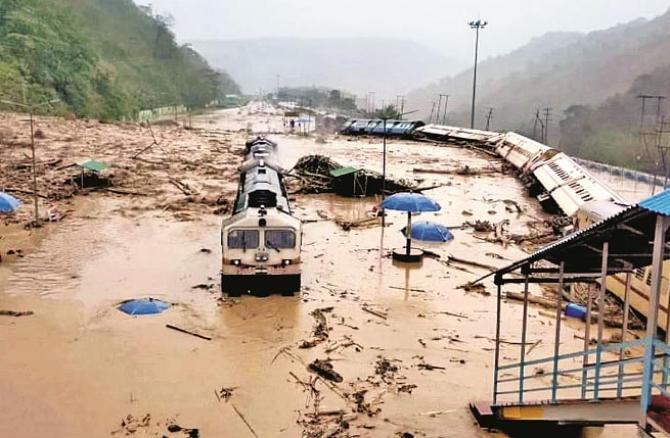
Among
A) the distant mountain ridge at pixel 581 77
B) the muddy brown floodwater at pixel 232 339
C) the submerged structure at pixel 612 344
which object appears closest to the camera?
the submerged structure at pixel 612 344

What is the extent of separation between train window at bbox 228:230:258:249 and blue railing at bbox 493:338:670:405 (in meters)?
6.32

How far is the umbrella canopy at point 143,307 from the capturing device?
563 inches

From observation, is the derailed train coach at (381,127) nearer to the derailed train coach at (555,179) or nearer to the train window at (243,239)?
the derailed train coach at (555,179)

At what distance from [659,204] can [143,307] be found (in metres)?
11.4

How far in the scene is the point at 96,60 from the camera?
2913 inches

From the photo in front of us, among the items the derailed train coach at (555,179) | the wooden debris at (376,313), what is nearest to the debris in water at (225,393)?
the wooden debris at (376,313)

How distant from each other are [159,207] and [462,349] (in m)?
16.8

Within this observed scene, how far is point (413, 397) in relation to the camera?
11.1 metres

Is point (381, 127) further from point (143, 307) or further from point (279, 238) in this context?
point (143, 307)

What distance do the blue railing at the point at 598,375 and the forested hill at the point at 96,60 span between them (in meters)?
51.0

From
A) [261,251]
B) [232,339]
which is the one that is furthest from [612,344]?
[261,251]

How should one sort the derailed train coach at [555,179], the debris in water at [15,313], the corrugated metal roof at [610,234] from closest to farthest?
the corrugated metal roof at [610,234] < the debris in water at [15,313] < the derailed train coach at [555,179]

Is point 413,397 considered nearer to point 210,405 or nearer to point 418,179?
point 210,405

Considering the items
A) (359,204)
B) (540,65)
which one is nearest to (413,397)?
(359,204)
